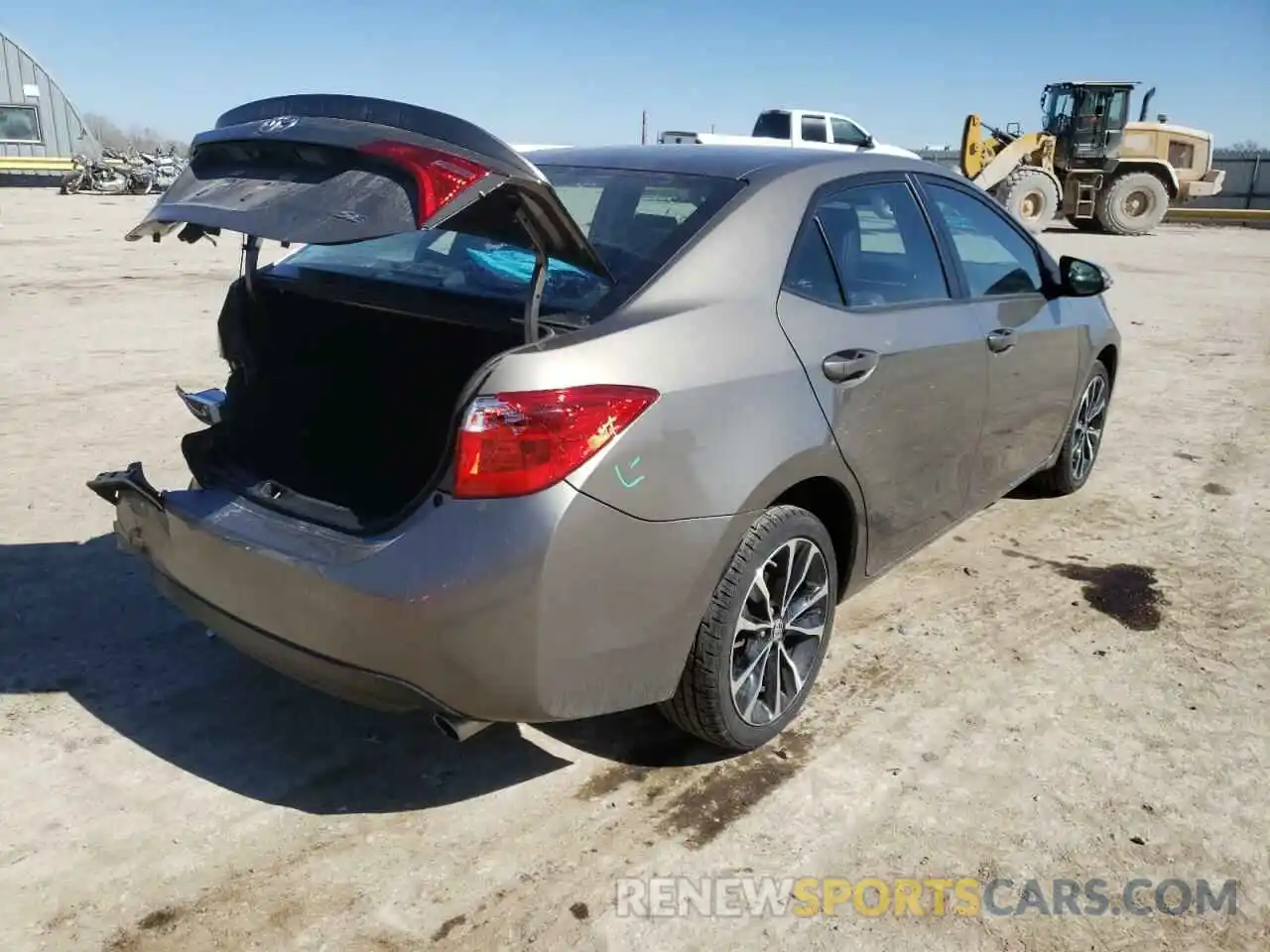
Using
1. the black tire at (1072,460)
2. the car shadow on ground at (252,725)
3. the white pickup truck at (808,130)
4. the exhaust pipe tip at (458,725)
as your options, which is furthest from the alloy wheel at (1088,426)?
the white pickup truck at (808,130)

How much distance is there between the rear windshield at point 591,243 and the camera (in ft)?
8.90

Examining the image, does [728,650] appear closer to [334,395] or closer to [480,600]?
[480,600]

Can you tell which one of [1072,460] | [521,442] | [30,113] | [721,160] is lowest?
[1072,460]

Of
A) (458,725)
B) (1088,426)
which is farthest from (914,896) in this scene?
(1088,426)

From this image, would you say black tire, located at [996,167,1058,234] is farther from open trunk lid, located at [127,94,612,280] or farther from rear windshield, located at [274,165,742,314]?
open trunk lid, located at [127,94,612,280]

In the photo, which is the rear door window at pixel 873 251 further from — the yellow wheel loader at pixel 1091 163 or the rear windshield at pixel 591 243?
the yellow wheel loader at pixel 1091 163

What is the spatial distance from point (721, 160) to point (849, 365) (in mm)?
756

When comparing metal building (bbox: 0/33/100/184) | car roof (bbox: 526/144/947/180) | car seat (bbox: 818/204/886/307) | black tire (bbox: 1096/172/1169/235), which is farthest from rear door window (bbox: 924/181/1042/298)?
metal building (bbox: 0/33/100/184)

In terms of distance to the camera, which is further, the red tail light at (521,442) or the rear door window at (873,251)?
the rear door window at (873,251)

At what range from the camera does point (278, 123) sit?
2.45 meters

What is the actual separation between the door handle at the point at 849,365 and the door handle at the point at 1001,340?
91 centimetres

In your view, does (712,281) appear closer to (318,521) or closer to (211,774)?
(318,521)

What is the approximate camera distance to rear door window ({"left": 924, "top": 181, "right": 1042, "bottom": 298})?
12.5ft

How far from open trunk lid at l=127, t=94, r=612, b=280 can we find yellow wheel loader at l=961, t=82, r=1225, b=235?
2192 centimetres
